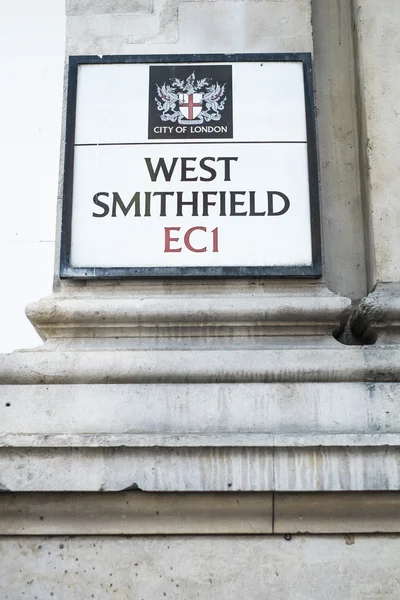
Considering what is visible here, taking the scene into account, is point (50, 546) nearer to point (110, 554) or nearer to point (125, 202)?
point (110, 554)

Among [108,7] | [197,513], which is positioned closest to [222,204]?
[108,7]

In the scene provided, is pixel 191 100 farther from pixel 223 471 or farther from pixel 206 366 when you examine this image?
pixel 223 471

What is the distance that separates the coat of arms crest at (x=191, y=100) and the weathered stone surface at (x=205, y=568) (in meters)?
1.83

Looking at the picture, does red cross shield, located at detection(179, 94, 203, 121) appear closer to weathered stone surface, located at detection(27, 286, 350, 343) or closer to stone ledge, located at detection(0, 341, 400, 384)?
weathered stone surface, located at detection(27, 286, 350, 343)

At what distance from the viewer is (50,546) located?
314 cm

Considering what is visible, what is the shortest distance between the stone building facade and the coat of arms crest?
547mm

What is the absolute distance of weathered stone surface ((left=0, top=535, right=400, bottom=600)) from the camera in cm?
306

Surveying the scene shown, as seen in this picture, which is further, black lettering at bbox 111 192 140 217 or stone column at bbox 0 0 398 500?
black lettering at bbox 111 192 140 217

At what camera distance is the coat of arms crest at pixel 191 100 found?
381 cm

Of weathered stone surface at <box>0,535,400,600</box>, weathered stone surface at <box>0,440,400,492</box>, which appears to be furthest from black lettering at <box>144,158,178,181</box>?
weathered stone surface at <box>0,535,400,600</box>

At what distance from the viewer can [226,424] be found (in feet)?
10.7

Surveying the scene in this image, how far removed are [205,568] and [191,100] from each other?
203 cm

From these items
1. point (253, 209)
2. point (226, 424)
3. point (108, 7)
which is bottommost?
point (226, 424)

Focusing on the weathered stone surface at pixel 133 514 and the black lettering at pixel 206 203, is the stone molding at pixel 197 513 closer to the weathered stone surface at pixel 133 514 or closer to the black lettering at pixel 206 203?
the weathered stone surface at pixel 133 514
